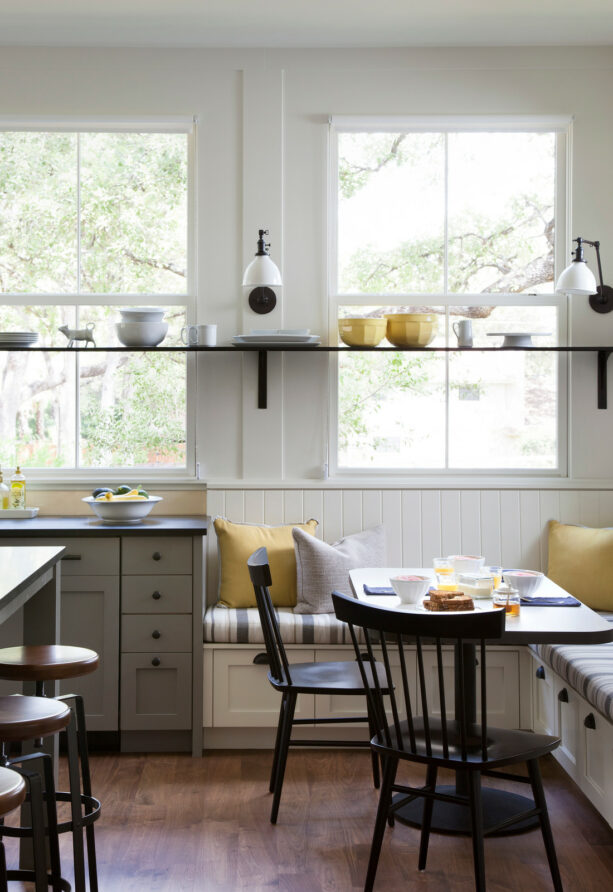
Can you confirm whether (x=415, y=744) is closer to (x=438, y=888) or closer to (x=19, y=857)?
(x=438, y=888)

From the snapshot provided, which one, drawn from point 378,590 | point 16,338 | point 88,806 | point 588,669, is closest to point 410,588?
point 378,590

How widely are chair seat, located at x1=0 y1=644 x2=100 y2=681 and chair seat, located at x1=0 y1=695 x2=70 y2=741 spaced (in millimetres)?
175

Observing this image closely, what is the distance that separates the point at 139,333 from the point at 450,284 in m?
1.47

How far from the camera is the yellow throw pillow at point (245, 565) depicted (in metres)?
4.20

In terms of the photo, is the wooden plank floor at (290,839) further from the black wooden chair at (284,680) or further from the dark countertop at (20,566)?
the dark countertop at (20,566)

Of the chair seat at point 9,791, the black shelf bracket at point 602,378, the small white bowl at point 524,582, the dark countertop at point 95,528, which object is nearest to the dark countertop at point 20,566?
the chair seat at point 9,791

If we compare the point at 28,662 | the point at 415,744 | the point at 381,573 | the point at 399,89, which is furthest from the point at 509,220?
the point at 28,662

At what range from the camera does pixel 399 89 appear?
4520 mm

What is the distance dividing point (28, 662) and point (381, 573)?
4.81 feet

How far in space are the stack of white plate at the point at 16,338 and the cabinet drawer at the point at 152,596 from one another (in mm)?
1211

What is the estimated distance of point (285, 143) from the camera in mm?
4512

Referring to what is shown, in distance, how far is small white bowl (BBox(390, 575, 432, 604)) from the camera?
3.03 metres

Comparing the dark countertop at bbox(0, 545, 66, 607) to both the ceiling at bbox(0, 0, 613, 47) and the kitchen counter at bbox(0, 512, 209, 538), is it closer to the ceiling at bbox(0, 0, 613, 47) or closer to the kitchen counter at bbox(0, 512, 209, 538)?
the kitchen counter at bbox(0, 512, 209, 538)

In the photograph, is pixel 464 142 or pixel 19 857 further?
pixel 464 142
